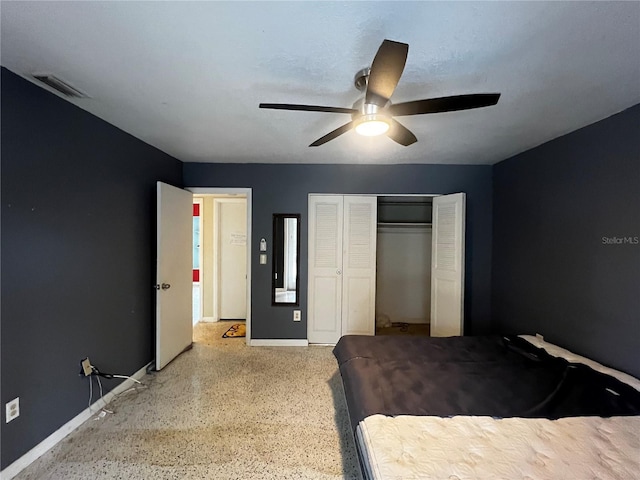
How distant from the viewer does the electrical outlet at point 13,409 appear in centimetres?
172

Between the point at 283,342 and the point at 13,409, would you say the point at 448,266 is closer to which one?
the point at 283,342

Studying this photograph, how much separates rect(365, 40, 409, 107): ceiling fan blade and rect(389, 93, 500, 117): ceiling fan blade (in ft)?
0.56

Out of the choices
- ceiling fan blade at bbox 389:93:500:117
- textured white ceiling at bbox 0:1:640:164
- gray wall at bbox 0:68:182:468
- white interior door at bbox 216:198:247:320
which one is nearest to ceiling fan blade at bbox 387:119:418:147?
ceiling fan blade at bbox 389:93:500:117

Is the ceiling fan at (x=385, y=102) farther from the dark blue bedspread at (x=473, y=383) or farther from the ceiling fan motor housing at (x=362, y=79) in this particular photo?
the dark blue bedspread at (x=473, y=383)

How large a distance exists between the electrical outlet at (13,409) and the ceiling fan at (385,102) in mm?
2284

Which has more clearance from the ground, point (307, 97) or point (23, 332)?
point (307, 97)

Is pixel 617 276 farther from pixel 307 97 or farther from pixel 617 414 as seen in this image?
pixel 307 97

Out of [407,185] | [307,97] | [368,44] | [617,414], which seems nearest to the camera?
[368,44]

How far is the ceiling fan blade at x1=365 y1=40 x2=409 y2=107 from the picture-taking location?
1153mm

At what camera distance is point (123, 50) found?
1516 millimetres

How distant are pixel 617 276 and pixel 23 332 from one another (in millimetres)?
4071

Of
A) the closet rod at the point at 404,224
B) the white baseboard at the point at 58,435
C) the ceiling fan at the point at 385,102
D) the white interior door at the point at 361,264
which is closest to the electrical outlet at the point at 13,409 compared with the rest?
the white baseboard at the point at 58,435

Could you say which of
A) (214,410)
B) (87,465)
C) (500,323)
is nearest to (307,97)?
(214,410)

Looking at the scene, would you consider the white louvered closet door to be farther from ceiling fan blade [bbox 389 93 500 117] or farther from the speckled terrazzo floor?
ceiling fan blade [bbox 389 93 500 117]
